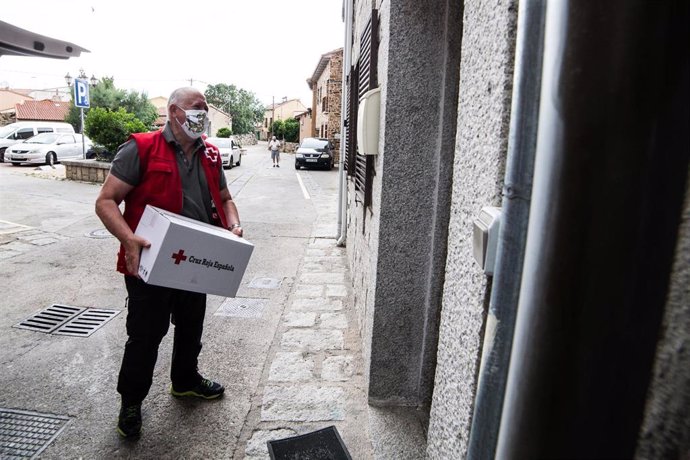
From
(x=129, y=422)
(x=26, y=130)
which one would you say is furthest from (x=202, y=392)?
(x=26, y=130)

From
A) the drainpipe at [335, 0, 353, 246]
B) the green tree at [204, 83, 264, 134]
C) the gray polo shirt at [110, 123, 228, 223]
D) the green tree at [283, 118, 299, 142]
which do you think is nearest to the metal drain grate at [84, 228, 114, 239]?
the drainpipe at [335, 0, 353, 246]

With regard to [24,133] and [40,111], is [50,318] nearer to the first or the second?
[24,133]

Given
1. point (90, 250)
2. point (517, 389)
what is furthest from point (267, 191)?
point (517, 389)

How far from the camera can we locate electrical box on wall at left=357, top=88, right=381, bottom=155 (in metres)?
3.01

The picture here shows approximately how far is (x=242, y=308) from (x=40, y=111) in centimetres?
5420

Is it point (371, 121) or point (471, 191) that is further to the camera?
point (371, 121)

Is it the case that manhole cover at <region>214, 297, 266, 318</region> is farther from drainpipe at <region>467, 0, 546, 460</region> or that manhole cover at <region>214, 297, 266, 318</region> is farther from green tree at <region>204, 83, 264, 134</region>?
green tree at <region>204, 83, 264, 134</region>

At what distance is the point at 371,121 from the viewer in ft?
9.93

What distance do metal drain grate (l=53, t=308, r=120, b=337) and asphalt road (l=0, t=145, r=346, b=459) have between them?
66mm

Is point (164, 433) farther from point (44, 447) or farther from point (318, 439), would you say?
point (318, 439)

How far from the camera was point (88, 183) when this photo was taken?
47.0ft

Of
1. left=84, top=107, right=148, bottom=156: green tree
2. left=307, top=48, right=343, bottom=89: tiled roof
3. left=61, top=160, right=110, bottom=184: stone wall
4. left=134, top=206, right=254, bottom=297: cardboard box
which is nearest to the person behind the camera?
left=134, top=206, right=254, bottom=297: cardboard box

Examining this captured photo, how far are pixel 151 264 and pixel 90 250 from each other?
5149 mm

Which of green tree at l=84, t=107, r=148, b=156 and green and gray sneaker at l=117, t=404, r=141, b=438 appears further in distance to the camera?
green tree at l=84, t=107, r=148, b=156
